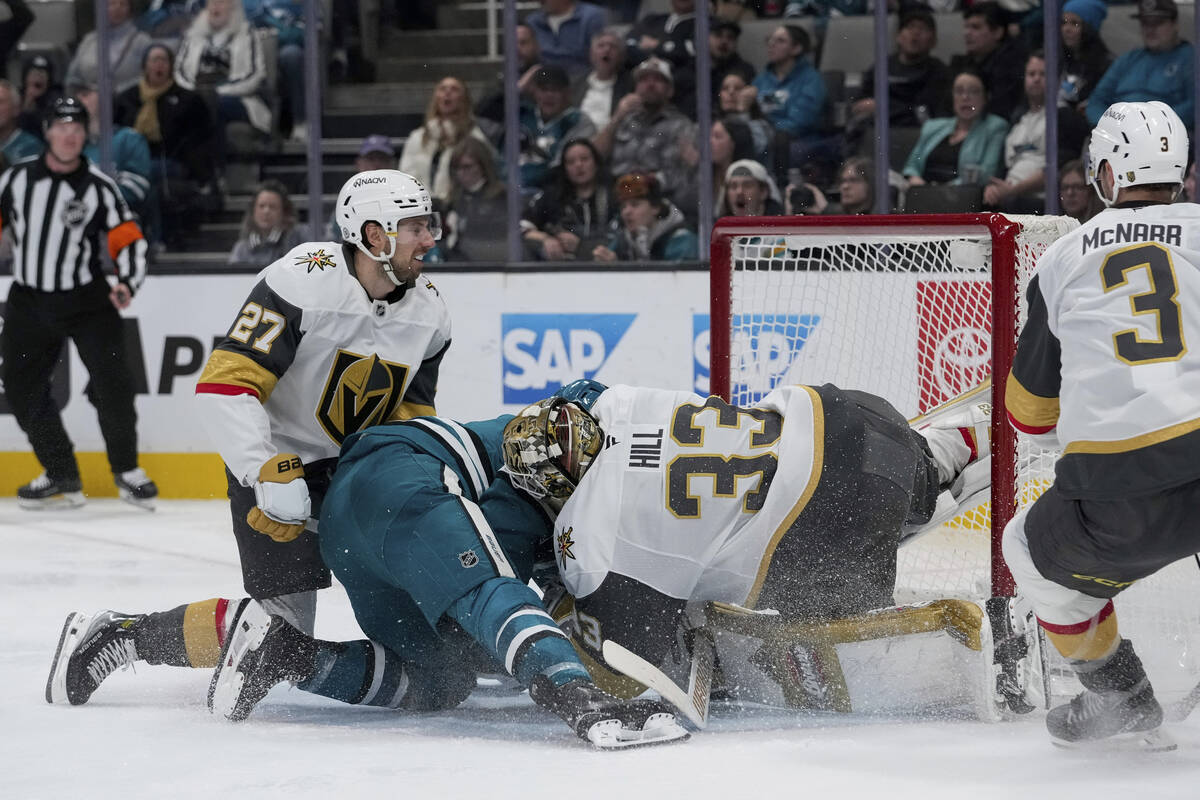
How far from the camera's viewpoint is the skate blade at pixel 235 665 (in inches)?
104

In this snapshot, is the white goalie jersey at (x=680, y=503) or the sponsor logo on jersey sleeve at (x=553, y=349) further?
the sponsor logo on jersey sleeve at (x=553, y=349)

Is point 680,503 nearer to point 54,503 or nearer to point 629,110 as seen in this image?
point 629,110

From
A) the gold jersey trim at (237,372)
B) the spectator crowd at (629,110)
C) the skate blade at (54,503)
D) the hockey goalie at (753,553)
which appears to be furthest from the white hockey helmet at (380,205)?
the skate blade at (54,503)

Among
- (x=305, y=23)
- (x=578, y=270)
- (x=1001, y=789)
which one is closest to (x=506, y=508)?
(x=1001, y=789)

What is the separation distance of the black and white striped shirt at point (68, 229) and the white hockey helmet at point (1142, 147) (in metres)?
3.88

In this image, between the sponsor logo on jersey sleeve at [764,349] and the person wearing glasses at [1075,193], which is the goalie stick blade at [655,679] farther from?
the person wearing glasses at [1075,193]

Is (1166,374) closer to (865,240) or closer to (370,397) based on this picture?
(865,240)

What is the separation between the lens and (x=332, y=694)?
2.68 m

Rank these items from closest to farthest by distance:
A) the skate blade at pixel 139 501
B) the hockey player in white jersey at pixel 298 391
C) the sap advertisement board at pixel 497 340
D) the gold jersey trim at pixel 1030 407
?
1. the gold jersey trim at pixel 1030 407
2. the hockey player in white jersey at pixel 298 391
3. the sap advertisement board at pixel 497 340
4. the skate blade at pixel 139 501

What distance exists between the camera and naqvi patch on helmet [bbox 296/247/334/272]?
300cm

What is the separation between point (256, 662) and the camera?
2.63 m

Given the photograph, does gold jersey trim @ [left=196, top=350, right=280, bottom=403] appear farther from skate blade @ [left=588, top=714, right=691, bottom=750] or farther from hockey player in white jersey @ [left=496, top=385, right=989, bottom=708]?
skate blade @ [left=588, top=714, right=691, bottom=750]

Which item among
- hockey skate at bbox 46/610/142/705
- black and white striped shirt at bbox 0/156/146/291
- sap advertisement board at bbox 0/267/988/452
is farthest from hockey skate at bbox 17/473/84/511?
hockey skate at bbox 46/610/142/705

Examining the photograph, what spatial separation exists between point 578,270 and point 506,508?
280 cm
